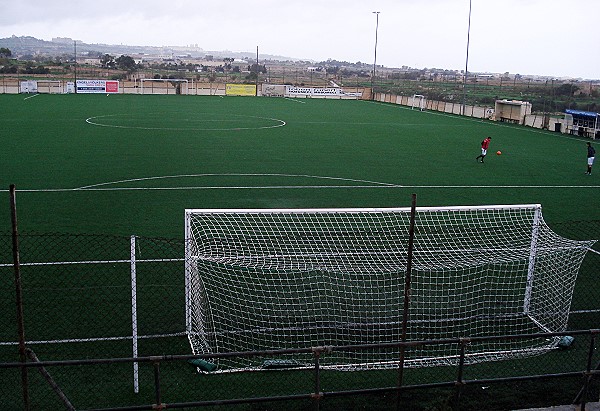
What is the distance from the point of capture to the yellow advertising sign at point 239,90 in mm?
74438

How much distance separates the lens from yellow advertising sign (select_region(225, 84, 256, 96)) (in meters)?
74.4

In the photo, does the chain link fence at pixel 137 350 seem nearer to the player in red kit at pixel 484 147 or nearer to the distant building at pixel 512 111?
the player in red kit at pixel 484 147

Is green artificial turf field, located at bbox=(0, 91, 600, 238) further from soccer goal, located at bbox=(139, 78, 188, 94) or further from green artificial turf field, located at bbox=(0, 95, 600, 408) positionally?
soccer goal, located at bbox=(139, 78, 188, 94)

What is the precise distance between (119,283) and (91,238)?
315 centimetres

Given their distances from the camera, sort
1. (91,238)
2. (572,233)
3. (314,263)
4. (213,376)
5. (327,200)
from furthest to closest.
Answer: (327,200)
(572,233)
(91,238)
(314,263)
(213,376)

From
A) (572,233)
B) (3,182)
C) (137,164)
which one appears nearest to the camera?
(572,233)

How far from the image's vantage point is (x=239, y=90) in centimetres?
7456

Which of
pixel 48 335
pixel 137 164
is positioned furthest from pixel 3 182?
pixel 48 335

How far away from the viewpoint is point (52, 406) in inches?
320

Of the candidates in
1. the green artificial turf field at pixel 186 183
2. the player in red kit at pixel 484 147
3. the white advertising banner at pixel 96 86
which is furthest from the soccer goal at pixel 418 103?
the player in red kit at pixel 484 147

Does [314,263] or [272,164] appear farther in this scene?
[272,164]

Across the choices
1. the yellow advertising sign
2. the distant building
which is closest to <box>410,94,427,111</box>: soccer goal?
the distant building

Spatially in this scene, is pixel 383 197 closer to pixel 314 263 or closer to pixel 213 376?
pixel 314 263

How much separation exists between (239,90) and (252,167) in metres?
50.2
